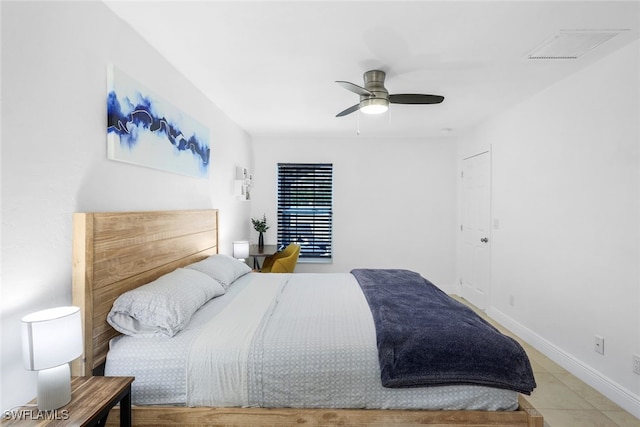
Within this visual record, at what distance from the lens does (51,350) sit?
120 centimetres

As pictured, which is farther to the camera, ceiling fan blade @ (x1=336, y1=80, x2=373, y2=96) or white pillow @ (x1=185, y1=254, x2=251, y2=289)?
white pillow @ (x1=185, y1=254, x2=251, y2=289)

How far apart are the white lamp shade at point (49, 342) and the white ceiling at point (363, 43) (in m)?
1.67

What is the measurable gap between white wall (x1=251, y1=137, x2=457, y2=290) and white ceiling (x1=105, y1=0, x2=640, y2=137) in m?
1.72

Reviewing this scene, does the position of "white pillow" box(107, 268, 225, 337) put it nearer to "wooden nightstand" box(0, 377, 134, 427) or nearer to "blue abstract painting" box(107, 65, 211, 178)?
"wooden nightstand" box(0, 377, 134, 427)

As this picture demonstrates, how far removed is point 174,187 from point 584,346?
350 cm

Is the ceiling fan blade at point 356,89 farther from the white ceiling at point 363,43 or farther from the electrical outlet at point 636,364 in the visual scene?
the electrical outlet at point 636,364

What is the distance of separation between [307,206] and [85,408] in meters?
4.11

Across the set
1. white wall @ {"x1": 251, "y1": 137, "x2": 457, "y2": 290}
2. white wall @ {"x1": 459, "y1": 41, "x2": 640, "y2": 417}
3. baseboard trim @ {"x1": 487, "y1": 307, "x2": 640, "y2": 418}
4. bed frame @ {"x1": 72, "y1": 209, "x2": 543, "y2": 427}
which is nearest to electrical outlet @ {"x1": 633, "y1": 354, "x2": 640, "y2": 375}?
white wall @ {"x1": 459, "y1": 41, "x2": 640, "y2": 417}

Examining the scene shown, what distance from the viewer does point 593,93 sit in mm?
2518

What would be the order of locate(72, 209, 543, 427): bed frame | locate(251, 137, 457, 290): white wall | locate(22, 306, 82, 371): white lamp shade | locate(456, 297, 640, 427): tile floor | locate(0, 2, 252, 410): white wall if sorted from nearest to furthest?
locate(22, 306, 82, 371): white lamp shade, locate(0, 2, 252, 410): white wall, locate(72, 209, 543, 427): bed frame, locate(456, 297, 640, 427): tile floor, locate(251, 137, 457, 290): white wall

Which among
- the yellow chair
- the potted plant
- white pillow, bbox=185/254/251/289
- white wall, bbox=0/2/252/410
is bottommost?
the yellow chair

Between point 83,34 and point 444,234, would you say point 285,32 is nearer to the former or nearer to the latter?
point 83,34

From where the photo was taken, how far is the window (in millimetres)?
5211

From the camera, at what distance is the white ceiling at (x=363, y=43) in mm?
1841
